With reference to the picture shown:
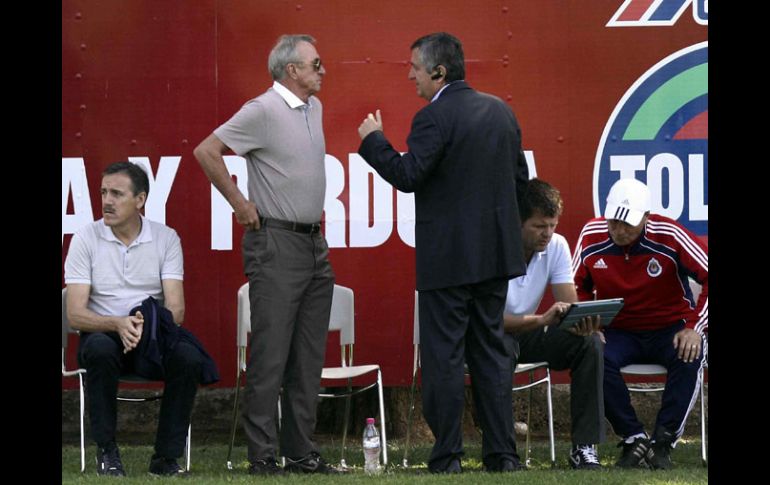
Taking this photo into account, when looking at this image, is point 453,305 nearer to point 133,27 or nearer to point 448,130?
point 448,130

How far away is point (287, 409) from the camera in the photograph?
5.43 metres

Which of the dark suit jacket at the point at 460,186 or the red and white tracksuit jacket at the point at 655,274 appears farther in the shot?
the red and white tracksuit jacket at the point at 655,274

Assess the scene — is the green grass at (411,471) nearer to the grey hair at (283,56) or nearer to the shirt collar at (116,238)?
the shirt collar at (116,238)

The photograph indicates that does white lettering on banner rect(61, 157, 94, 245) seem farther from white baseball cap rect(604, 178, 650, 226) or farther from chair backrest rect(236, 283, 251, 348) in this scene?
white baseball cap rect(604, 178, 650, 226)

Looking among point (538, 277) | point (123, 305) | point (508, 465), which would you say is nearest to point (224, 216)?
point (123, 305)

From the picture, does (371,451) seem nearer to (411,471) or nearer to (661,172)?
(411,471)

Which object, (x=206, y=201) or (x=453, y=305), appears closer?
(x=453, y=305)

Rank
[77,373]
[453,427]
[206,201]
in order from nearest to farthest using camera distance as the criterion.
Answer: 1. [453,427]
2. [77,373]
3. [206,201]

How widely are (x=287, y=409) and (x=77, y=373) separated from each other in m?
0.98

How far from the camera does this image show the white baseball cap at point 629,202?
5.69 m

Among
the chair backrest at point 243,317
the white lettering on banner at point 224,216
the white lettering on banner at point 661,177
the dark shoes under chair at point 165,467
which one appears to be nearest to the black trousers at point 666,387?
the white lettering on banner at point 661,177

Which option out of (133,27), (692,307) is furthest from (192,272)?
(692,307)

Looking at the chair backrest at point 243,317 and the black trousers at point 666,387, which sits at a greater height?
the chair backrest at point 243,317

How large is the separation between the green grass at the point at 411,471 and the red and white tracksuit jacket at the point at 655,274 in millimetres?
692
